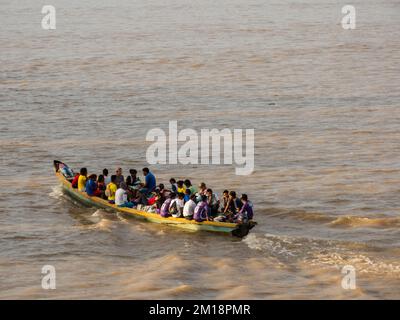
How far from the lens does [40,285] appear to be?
824 inches

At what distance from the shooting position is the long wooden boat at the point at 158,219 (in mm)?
23281

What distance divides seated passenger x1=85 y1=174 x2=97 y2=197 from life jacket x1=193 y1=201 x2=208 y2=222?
4.00 m

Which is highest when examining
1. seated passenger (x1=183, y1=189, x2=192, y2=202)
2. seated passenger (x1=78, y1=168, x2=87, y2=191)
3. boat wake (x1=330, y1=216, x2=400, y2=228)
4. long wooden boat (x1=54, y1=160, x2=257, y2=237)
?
seated passenger (x1=78, y1=168, x2=87, y2=191)

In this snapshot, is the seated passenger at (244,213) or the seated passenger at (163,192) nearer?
the seated passenger at (244,213)

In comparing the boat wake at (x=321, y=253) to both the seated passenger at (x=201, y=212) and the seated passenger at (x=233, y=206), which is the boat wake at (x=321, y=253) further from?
the seated passenger at (x=201, y=212)

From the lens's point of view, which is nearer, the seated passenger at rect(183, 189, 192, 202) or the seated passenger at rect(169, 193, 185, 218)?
the seated passenger at rect(169, 193, 185, 218)

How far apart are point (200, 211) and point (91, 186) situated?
4.24 m

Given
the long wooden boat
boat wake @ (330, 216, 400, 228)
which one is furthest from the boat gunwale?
boat wake @ (330, 216, 400, 228)

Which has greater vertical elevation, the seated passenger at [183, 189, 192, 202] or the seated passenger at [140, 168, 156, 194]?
the seated passenger at [140, 168, 156, 194]

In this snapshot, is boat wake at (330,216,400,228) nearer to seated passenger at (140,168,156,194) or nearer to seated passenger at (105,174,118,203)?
seated passenger at (140,168,156,194)

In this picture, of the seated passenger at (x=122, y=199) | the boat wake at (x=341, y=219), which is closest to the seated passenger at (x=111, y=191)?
the seated passenger at (x=122, y=199)

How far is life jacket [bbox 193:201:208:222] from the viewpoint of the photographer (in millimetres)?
23648

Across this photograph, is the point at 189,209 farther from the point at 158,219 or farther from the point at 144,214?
the point at 144,214

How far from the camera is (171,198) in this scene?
2478cm
